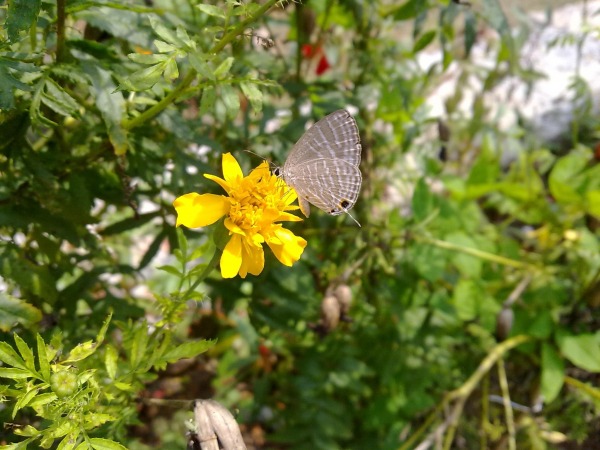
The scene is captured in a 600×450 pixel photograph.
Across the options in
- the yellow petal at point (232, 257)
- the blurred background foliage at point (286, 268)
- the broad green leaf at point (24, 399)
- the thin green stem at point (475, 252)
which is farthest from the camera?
the thin green stem at point (475, 252)

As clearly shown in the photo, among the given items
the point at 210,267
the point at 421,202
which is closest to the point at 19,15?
the point at 210,267

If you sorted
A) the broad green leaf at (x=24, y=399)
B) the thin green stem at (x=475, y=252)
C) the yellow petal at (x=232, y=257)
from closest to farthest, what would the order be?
the broad green leaf at (x=24, y=399) → the yellow petal at (x=232, y=257) → the thin green stem at (x=475, y=252)

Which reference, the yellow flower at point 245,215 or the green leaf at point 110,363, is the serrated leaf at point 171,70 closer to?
the yellow flower at point 245,215

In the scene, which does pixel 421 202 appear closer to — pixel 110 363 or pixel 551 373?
pixel 551 373

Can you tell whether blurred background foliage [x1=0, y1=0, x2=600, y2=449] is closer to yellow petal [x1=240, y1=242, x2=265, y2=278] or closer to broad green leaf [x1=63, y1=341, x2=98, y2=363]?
broad green leaf [x1=63, y1=341, x2=98, y2=363]

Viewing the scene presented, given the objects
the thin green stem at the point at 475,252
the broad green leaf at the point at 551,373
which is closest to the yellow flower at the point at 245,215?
the thin green stem at the point at 475,252

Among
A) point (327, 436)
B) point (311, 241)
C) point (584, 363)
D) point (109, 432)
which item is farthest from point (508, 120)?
point (109, 432)

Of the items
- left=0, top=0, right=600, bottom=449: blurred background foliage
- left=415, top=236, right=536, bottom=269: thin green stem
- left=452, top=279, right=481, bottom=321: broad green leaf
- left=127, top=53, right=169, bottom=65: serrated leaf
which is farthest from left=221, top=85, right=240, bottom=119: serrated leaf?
left=452, top=279, right=481, bottom=321: broad green leaf
